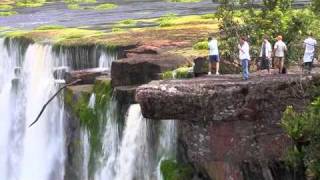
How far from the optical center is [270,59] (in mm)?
23984

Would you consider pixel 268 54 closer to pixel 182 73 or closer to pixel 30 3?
pixel 182 73

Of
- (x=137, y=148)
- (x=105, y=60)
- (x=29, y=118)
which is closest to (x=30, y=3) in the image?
(x=29, y=118)

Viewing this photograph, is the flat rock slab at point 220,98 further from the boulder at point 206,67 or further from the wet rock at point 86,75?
the wet rock at point 86,75

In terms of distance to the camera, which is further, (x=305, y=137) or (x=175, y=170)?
(x=175, y=170)

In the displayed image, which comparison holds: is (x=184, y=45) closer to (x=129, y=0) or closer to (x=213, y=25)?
(x=213, y=25)

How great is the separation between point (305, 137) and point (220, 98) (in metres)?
3.00

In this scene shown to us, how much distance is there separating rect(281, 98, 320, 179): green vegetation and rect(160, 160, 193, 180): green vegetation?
4.28 m

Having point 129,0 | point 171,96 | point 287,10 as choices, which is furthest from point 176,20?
point 129,0

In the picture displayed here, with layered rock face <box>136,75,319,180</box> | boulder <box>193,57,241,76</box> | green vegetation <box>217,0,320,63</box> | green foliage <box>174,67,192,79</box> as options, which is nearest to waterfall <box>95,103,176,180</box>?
green foliage <box>174,67,192,79</box>

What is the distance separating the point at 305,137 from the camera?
19.3m

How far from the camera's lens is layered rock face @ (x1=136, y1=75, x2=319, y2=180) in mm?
21078

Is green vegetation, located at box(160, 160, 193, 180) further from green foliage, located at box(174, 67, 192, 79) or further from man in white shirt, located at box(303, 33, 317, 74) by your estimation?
man in white shirt, located at box(303, 33, 317, 74)

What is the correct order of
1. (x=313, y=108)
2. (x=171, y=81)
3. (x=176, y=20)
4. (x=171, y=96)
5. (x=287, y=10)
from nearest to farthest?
1. (x=313, y=108)
2. (x=171, y=96)
3. (x=171, y=81)
4. (x=287, y=10)
5. (x=176, y=20)

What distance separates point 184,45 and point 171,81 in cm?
1124
